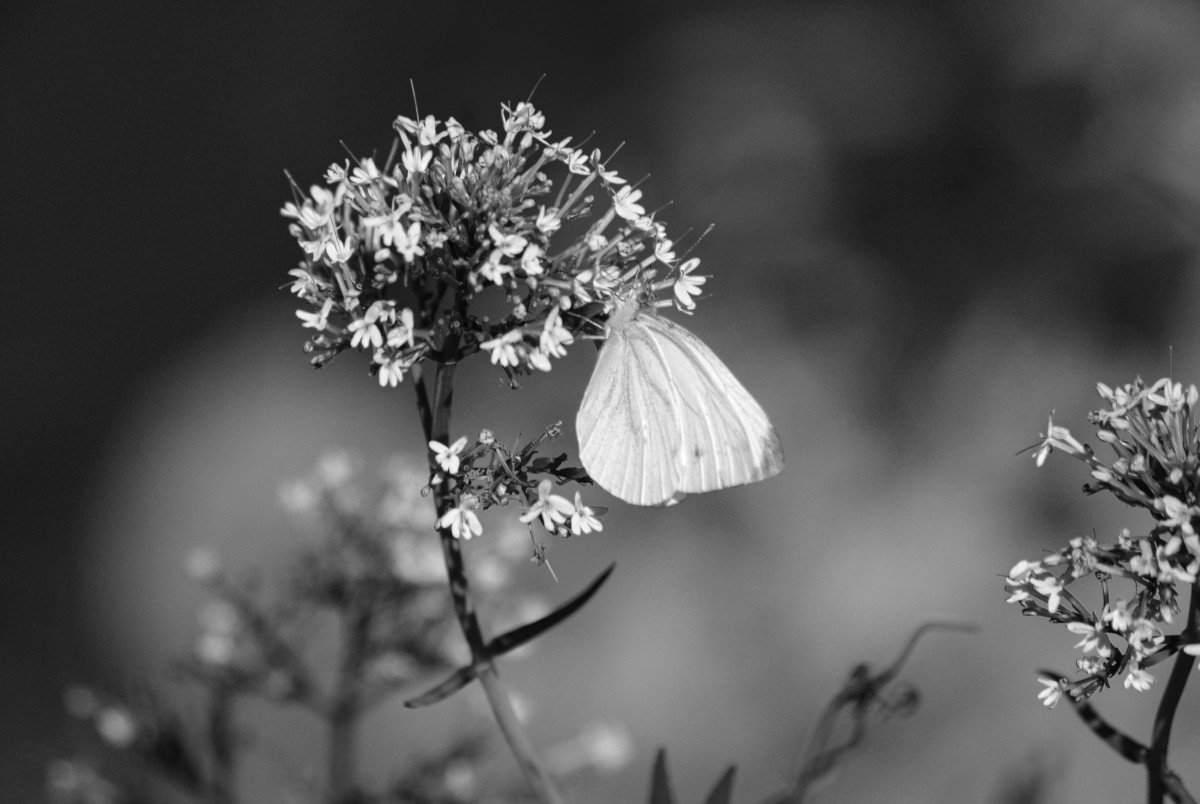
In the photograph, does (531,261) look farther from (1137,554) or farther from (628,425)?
(1137,554)

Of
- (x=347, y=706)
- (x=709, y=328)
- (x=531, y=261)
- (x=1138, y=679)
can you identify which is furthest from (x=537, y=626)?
(x=709, y=328)

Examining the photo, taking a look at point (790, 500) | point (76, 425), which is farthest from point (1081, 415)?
point (76, 425)

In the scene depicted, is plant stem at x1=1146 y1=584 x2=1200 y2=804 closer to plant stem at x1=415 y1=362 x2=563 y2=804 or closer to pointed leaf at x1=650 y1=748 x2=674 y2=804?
pointed leaf at x1=650 y1=748 x2=674 y2=804

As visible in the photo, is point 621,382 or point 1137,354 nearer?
point 621,382

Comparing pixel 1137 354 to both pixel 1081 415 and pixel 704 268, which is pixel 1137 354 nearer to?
pixel 1081 415

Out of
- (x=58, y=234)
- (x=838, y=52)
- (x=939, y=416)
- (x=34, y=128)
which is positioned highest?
(x=34, y=128)

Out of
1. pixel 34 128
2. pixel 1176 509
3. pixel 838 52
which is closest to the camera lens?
pixel 1176 509
